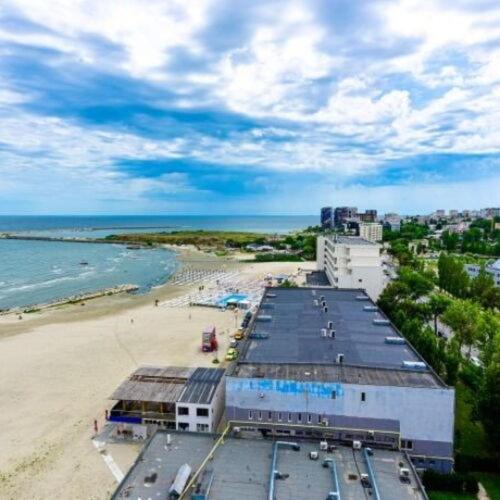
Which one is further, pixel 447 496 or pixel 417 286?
pixel 417 286

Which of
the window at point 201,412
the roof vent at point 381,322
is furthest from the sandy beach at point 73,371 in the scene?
the roof vent at point 381,322

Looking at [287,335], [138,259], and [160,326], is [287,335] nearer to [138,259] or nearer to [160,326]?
[160,326]

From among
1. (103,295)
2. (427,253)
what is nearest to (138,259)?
(103,295)

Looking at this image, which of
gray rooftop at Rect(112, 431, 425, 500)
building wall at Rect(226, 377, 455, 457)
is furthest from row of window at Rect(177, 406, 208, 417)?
gray rooftop at Rect(112, 431, 425, 500)

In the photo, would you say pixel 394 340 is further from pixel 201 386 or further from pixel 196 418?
pixel 196 418

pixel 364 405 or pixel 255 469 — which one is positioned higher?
pixel 364 405

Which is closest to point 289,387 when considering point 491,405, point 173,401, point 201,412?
point 201,412
